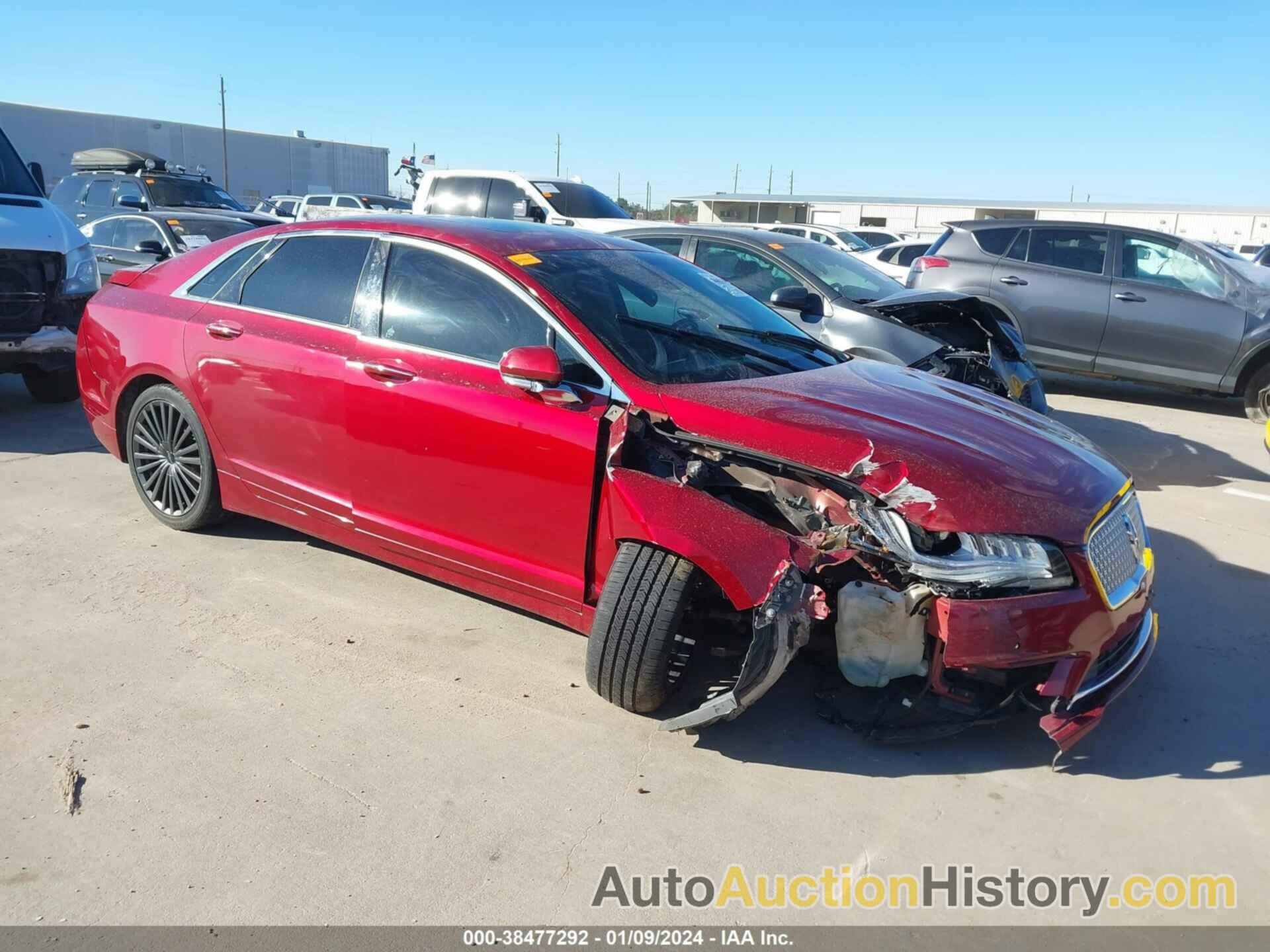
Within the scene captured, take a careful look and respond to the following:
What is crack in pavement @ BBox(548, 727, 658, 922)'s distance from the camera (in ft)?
8.54

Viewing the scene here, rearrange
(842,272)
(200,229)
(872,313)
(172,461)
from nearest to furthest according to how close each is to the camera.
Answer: (172,461)
(872,313)
(842,272)
(200,229)

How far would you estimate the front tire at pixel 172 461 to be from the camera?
4.84 m

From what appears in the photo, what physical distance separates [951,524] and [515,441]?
1.59 metres

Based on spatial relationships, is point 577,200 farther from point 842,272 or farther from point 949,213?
point 949,213

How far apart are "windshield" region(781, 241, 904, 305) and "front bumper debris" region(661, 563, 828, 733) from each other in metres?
4.55

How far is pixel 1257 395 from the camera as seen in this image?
9.09 m

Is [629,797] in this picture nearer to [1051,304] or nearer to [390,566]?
[390,566]

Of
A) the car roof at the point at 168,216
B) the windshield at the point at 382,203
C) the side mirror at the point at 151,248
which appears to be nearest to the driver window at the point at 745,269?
the side mirror at the point at 151,248

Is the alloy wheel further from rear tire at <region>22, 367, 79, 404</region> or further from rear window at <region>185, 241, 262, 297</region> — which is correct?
rear tire at <region>22, 367, 79, 404</region>

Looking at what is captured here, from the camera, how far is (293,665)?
3781 millimetres

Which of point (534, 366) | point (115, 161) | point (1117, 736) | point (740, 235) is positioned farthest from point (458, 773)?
point (115, 161)

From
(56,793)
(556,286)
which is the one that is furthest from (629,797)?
(556,286)

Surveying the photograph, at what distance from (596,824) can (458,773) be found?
0.52 meters

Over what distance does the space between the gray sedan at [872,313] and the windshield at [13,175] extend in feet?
18.9
